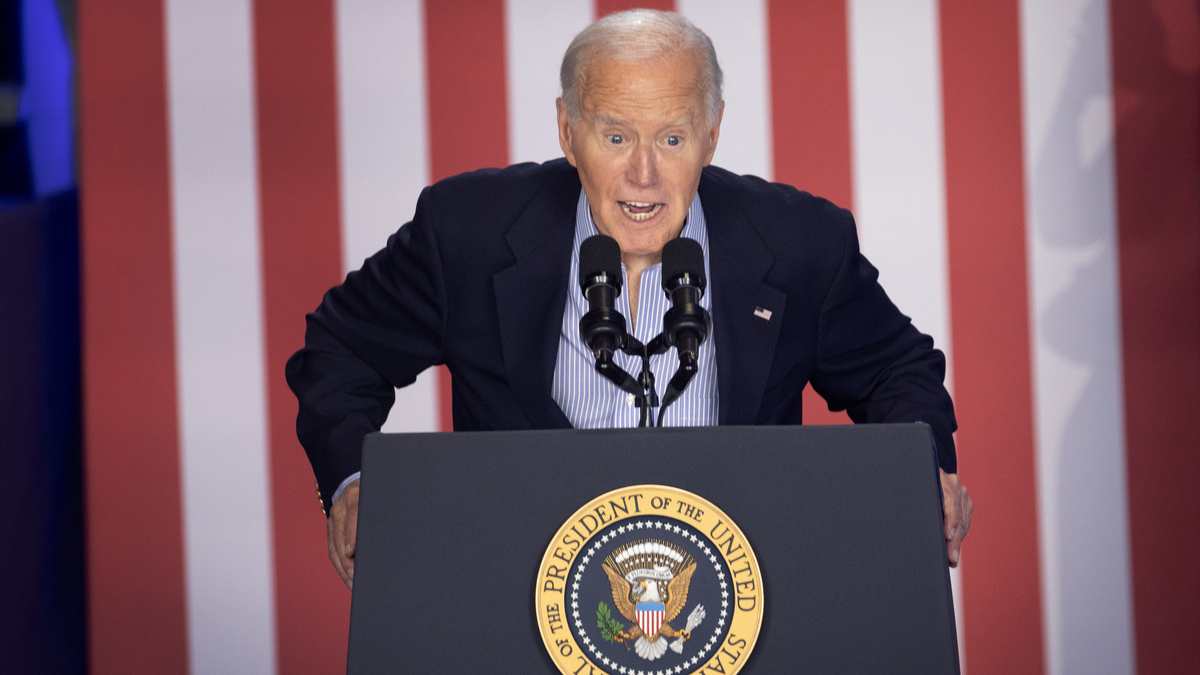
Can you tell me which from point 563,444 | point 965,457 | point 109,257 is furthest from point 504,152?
point 563,444

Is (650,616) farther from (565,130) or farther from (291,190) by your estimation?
(291,190)

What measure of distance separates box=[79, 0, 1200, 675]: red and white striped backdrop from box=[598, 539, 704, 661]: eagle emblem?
5.05ft

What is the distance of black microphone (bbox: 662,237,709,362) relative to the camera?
0.98 meters

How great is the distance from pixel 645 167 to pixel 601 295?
408 mm

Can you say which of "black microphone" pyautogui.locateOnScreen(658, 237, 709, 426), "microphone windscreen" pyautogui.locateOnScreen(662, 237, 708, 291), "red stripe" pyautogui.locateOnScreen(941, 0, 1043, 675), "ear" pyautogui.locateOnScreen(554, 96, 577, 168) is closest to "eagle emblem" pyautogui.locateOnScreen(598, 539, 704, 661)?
"black microphone" pyautogui.locateOnScreen(658, 237, 709, 426)

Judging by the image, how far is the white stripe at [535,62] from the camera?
234 cm

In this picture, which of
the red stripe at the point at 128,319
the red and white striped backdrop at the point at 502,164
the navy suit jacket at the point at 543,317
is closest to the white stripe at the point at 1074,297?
the red and white striped backdrop at the point at 502,164

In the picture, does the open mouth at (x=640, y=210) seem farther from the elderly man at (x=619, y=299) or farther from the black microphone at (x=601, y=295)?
the black microphone at (x=601, y=295)

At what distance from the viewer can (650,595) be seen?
836mm

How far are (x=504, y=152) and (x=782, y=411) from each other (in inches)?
41.7

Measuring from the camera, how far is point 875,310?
5.07ft

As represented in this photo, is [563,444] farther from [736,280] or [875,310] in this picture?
[875,310]

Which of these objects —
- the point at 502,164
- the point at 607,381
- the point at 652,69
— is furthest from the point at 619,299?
the point at 502,164

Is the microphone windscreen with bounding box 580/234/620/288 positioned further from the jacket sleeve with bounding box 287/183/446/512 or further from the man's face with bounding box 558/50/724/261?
the jacket sleeve with bounding box 287/183/446/512
